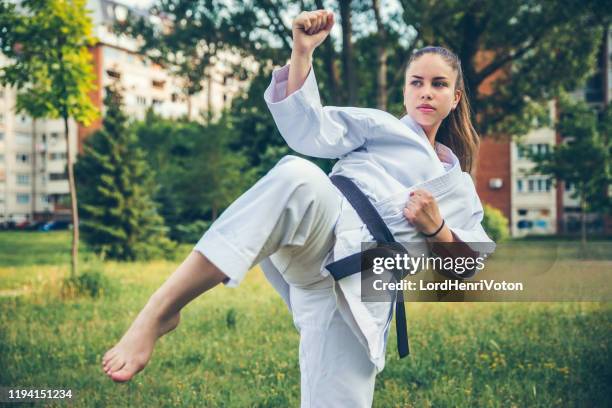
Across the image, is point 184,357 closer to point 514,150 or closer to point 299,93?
point 299,93

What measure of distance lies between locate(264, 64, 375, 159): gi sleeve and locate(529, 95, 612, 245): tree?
1755 centimetres

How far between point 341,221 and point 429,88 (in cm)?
69

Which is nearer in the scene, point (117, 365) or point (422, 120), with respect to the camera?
point (117, 365)

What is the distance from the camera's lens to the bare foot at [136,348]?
1945 millimetres

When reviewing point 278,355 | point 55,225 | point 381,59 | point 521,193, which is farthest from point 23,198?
point 521,193

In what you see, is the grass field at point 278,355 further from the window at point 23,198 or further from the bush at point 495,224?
the window at point 23,198

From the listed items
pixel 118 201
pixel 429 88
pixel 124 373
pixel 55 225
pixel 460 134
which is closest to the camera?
pixel 124 373

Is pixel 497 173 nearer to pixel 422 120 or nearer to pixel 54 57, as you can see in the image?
pixel 54 57

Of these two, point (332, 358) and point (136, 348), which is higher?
point (136, 348)

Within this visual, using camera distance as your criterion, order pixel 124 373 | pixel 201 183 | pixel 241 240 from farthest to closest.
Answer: pixel 201 183, pixel 124 373, pixel 241 240

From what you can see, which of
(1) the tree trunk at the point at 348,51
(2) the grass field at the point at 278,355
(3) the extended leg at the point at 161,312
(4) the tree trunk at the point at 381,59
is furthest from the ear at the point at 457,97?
(1) the tree trunk at the point at 348,51

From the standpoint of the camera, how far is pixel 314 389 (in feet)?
7.49

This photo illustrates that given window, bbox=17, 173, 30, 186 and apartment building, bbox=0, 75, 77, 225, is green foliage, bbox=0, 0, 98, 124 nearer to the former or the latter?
apartment building, bbox=0, 75, 77, 225

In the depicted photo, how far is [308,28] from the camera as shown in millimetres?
2086
